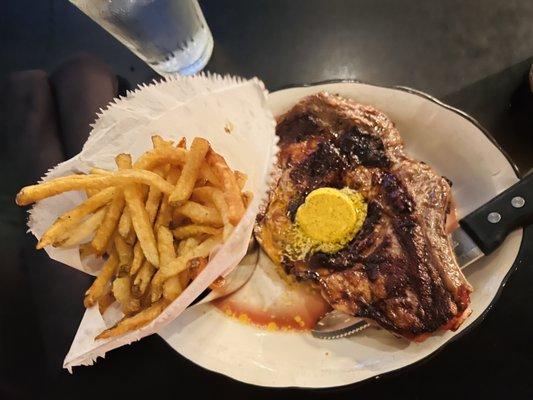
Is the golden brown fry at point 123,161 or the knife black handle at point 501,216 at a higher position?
the knife black handle at point 501,216

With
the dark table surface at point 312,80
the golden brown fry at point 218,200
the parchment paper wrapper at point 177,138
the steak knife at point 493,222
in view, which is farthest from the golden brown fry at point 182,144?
the steak knife at point 493,222

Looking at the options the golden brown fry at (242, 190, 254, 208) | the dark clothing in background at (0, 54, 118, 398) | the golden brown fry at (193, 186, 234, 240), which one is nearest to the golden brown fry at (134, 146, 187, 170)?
the golden brown fry at (193, 186, 234, 240)

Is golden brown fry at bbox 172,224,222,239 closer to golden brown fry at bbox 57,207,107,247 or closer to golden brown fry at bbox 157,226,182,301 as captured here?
golden brown fry at bbox 157,226,182,301

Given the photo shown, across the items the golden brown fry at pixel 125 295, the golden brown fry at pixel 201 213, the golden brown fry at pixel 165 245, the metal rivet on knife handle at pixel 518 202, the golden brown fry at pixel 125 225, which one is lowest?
the golden brown fry at pixel 125 295

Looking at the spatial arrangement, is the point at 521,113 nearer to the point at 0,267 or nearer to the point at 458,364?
the point at 458,364

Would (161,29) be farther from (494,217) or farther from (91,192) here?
(494,217)

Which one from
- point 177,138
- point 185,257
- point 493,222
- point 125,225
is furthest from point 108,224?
point 493,222

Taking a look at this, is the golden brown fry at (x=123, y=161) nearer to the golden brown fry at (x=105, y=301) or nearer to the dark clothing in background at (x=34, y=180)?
the golden brown fry at (x=105, y=301)

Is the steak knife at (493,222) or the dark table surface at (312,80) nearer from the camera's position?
the steak knife at (493,222)
